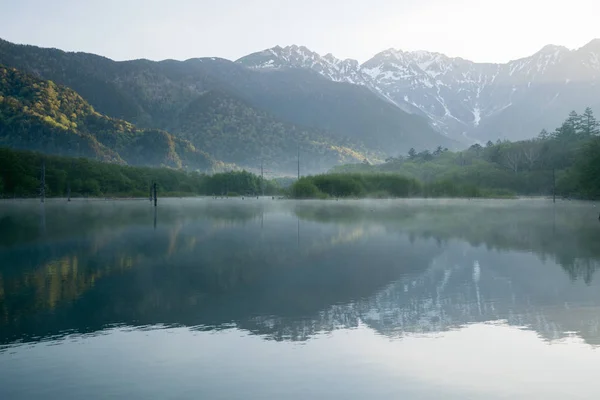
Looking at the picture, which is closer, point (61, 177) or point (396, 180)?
point (61, 177)

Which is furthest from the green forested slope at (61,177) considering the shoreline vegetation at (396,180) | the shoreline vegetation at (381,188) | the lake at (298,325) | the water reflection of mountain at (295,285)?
the lake at (298,325)

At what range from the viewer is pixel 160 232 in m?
43.2

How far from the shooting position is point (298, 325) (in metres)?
14.8

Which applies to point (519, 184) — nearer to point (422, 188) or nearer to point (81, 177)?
point (422, 188)

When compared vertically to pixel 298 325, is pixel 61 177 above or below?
above

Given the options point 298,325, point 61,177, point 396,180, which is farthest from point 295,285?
point 396,180

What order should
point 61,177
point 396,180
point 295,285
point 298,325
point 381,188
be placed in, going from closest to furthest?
point 298,325
point 295,285
point 61,177
point 381,188
point 396,180

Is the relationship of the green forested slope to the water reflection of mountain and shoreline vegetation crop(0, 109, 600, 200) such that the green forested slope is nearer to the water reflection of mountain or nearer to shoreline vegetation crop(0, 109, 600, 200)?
shoreline vegetation crop(0, 109, 600, 200)

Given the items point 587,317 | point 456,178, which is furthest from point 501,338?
point 456,178

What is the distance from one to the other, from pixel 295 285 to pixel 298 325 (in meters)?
5.63

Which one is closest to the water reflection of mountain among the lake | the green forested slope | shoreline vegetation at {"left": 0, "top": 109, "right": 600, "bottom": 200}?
the lake

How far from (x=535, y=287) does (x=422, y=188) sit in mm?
161298

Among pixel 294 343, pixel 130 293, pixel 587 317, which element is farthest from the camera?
pixel 130 293

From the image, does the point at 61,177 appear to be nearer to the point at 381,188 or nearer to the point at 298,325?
the point at 381,188
